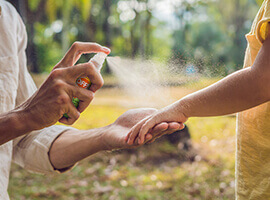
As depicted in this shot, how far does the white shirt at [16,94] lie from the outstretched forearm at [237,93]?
581mm

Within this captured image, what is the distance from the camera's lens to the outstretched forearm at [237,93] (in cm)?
75

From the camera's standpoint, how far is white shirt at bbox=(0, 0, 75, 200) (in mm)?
988

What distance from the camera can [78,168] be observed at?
139 inches

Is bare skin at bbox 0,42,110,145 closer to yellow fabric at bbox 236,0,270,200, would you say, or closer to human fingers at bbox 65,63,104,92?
human fingers at bbox 65,63,104,92

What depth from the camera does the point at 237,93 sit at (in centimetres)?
78

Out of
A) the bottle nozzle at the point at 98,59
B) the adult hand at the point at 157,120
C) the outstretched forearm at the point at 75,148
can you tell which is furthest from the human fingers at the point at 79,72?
the outstretched forearm at the point at 75,148

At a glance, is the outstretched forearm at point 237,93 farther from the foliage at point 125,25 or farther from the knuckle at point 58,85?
the foliage at point 125,25

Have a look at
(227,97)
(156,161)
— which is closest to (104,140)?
(227,97)

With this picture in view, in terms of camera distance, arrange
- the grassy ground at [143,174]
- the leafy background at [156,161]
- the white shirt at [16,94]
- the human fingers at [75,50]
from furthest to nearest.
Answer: the grassy ground at [143,174] → the leafy background at [156,161] → the white shirt at [16,94] → the human fingers at [75,50]

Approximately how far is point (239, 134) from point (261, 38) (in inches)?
13.9

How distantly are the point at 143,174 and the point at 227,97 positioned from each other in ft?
8.76

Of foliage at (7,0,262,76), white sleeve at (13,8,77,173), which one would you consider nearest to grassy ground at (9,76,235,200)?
white sleeve at (13,8,77,173)

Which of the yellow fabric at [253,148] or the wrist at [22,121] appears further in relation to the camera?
the yellow fabric at [253,148]

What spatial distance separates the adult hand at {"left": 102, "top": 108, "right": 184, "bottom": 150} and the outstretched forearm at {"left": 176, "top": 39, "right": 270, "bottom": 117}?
0.08 metres
